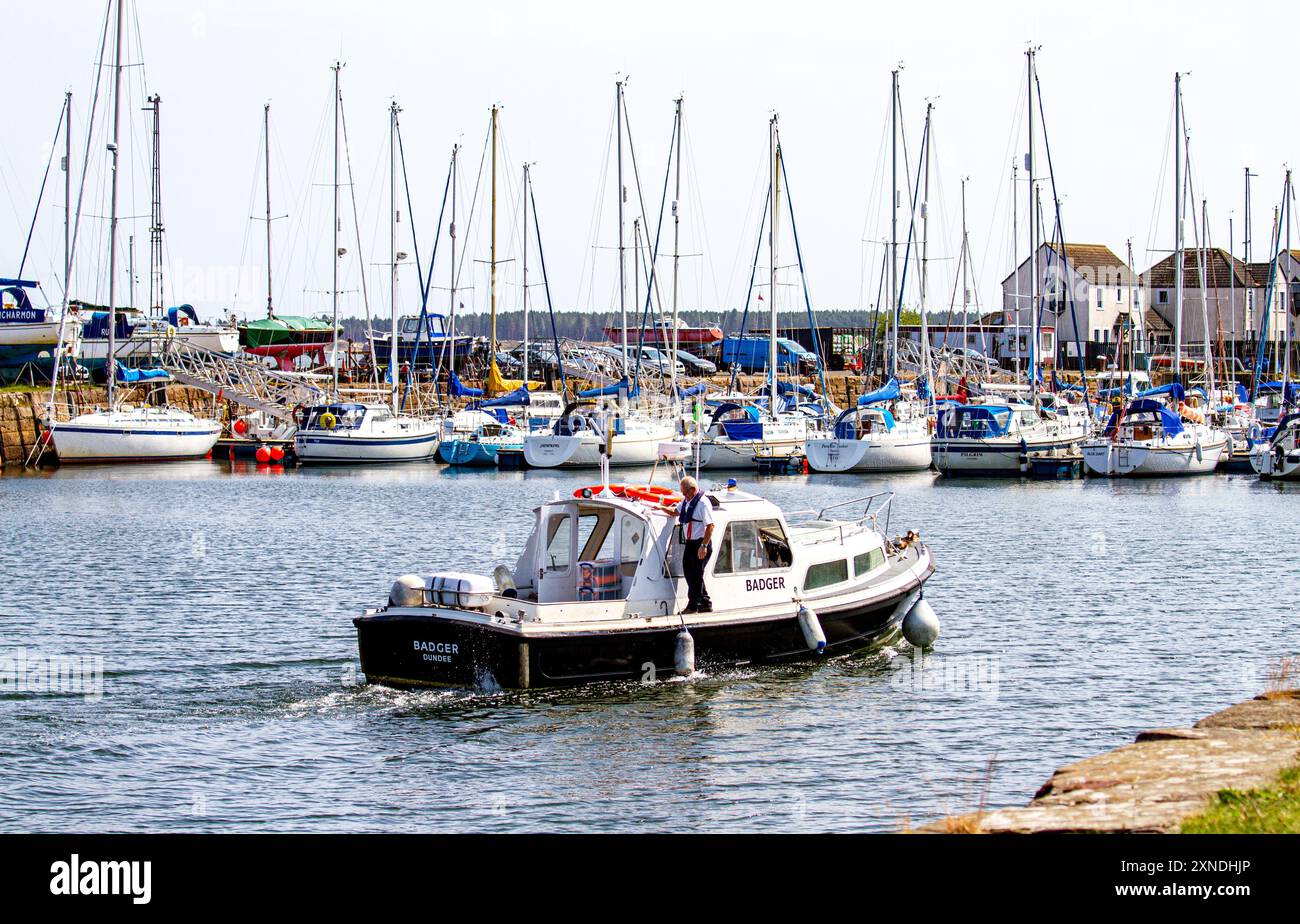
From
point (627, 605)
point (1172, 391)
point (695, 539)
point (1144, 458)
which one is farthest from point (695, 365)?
point (627, 605)

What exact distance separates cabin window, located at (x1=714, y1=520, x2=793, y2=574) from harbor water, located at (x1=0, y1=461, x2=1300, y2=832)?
1431mm

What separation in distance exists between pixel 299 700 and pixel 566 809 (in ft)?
19.5

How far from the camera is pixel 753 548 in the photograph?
20.9 m

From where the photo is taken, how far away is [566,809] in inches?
600

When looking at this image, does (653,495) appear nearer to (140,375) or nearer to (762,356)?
(140,375)

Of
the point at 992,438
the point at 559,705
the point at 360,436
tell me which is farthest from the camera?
the point at 360,436

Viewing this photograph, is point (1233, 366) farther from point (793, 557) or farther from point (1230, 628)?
point (793, 557)

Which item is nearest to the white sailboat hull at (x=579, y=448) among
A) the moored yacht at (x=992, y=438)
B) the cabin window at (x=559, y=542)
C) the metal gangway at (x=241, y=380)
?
Result: the moored yacht at (x=992, y=438)

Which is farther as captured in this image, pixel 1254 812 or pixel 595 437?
pixel 595 437

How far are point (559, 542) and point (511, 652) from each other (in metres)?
2.40
